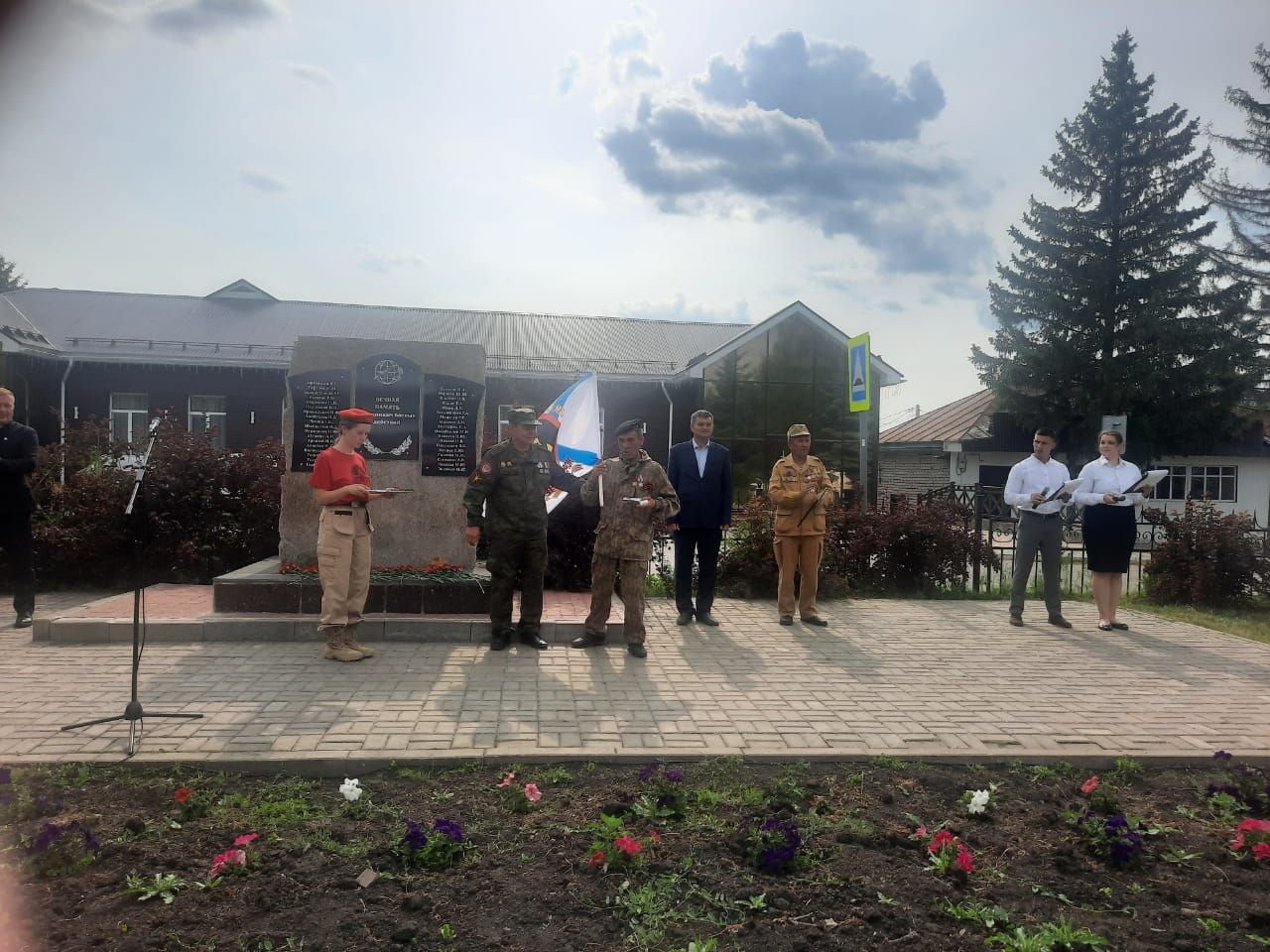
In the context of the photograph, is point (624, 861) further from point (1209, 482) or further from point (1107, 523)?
point (1209, 482)

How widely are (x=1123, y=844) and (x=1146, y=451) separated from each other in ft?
90.2

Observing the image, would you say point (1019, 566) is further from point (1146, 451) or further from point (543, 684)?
point (1146, 451)

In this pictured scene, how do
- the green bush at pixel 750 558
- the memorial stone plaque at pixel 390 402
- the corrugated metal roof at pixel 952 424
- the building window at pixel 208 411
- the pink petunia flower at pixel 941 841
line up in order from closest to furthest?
the pink petunia flower at pixel 941 841, the memorial stone plaque at pixel 390 402, the green bush at pixel 750 558, the building window at pixel 208 411, the corrugated metal roof at pixel 952 424

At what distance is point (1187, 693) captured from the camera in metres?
6.04

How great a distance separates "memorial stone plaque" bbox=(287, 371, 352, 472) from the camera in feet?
25.8

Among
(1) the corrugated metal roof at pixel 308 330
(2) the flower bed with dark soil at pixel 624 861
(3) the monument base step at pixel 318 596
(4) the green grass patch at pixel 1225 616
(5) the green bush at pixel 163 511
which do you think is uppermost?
(1) the corrugated metal roof at pixel 308 330

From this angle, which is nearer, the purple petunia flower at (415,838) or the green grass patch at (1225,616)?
the purple petunia flower at (415,838)

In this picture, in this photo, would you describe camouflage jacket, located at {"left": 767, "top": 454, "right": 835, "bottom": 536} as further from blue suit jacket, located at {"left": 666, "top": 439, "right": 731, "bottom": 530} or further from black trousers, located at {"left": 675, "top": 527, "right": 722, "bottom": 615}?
black trousers, located at {"left": 675, "top": 527, "right": 722, "bottom": 615}

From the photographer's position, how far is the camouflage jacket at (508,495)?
6832mm

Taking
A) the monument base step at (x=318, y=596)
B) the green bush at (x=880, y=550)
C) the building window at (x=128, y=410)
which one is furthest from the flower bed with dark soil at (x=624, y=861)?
the building window at (x=128, y=410)

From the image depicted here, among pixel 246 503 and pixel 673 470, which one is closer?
pixel 673 470

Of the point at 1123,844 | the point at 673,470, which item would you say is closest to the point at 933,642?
the point at 673,470

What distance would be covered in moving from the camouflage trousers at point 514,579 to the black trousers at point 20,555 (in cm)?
394

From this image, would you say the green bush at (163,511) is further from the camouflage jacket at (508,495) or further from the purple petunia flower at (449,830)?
the purple petunia flower at (449,830)
